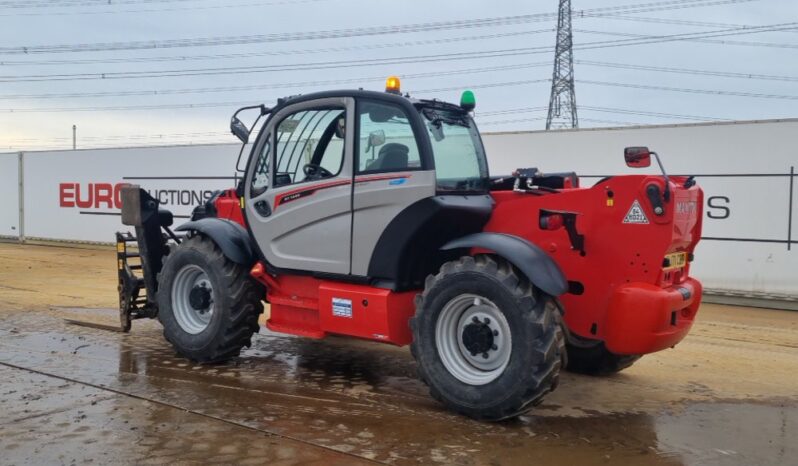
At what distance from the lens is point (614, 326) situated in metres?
4.83

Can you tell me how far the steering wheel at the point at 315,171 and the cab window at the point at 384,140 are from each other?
0.35m

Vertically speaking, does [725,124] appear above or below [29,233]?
above

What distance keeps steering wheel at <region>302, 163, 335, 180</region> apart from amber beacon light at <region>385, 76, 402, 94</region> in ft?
2.63

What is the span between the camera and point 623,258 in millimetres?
4922

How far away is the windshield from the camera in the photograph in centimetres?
552

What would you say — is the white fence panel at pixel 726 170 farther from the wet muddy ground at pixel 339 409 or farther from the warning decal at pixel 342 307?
the warning decal at pixel 342 307

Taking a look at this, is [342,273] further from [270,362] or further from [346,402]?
[270,362]

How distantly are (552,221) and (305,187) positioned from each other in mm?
2016

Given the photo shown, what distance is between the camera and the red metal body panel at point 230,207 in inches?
272

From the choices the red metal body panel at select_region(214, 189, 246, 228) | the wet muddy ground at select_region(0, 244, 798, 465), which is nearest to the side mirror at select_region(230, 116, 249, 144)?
the red metal body panel at select_region(214, 189, 246, 228)

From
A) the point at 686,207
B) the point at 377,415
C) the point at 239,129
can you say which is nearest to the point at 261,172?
the point at 239,129

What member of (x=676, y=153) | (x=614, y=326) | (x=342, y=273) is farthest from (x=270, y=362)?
(x=676, y=153)

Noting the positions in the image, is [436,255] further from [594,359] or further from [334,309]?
[594,359]

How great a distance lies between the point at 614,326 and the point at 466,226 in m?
1.28
